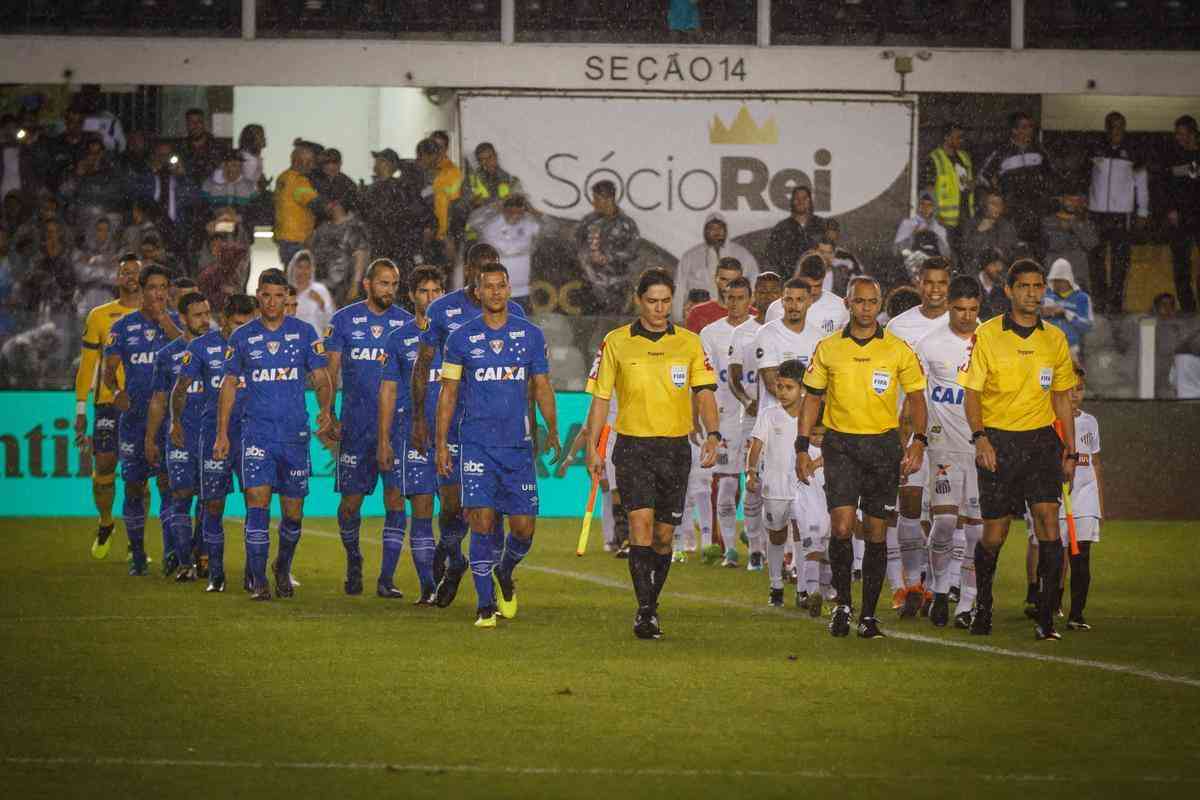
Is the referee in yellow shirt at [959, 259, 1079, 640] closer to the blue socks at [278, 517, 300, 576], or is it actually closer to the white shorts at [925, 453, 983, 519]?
the white shorts at [925, 453, 983, 519]

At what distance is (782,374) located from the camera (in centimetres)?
1402

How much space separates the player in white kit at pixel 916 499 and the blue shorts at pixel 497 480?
2613 mm

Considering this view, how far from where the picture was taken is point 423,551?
1380 cm

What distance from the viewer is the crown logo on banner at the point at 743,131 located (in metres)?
25.5

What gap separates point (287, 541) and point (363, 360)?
139 cm

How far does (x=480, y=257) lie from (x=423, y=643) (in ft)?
8.40

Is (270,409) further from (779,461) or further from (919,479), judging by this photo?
(919,479)

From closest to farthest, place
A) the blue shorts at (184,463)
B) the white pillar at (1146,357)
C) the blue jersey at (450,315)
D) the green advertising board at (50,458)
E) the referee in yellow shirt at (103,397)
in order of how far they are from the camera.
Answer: the blue jersey at (450,315) → the blue shorts at (184,463) → the referee in yellow shirt at (103,397) → the green advertising board at (50,458) → the white pillar at (1146,357)

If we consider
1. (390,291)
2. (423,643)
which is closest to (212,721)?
(423,643)

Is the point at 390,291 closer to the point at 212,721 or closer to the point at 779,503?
the point at 779,503

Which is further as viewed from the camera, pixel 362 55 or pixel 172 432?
pixel 362 55

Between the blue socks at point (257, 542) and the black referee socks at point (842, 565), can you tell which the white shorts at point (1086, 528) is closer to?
the black referee socks at point (842, 565)

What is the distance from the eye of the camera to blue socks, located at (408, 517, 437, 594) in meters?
13.7

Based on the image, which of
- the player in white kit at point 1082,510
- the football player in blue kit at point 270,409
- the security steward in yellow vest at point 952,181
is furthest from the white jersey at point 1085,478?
the security steward in yellow vest at point 952,181
